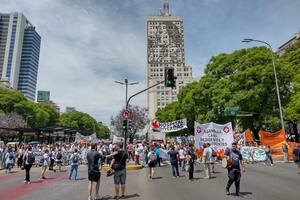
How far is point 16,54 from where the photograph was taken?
186500 mm

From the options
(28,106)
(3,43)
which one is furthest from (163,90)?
(3,43)

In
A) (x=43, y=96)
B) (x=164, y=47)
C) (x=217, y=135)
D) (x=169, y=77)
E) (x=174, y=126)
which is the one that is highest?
(x=164, y=47)

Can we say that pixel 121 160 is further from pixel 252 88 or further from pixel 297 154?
pixel 252 88

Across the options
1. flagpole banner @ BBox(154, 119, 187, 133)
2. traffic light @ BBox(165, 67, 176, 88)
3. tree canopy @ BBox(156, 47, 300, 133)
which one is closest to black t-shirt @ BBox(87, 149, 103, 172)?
traffic light @ BBox(165, 67, 176, 88)

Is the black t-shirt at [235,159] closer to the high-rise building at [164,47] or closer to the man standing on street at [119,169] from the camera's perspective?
the man standing on street at [119,169]

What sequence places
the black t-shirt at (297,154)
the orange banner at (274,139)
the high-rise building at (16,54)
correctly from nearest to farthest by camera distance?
the black t-shirt at (297,154)
the orange banner at (274,139)
the high-rise building at (16,54)

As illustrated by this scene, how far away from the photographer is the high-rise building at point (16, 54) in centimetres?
18362

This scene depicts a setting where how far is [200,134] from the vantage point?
18.2m

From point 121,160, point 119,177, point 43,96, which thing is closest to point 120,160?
point 121,160

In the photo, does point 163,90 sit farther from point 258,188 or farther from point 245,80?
point 258,188

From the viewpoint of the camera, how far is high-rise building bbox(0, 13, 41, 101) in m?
184

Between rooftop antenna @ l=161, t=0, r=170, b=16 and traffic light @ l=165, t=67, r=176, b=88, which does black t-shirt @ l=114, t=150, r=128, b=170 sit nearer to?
traffic light @ l=165, t=67, r=176, b=88

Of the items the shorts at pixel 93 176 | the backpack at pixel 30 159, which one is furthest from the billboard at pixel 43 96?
the shorts at pixel 93 176

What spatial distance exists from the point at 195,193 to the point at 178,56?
509 ft
